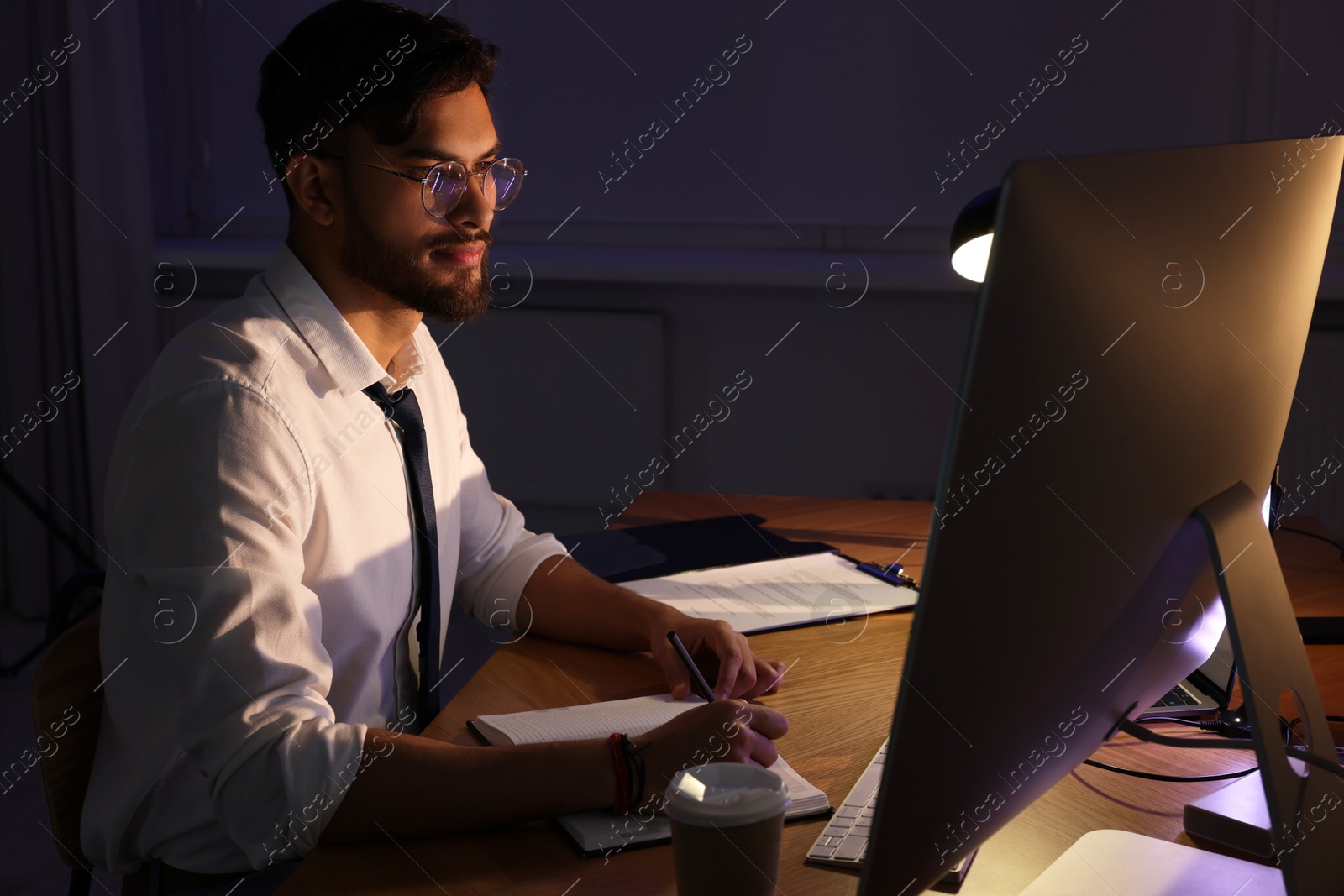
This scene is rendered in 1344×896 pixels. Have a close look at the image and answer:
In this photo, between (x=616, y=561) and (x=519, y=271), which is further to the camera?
(x=519, y=271)

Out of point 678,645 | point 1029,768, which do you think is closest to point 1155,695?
point 1029,768

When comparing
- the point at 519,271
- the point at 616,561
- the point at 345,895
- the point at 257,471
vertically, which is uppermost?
the point at 519,271

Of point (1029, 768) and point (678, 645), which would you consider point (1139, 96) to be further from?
point (1029, 768)

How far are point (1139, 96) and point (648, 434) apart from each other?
4.63ft

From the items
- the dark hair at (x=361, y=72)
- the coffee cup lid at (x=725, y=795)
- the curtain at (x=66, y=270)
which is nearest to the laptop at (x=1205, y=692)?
the coffee cup lid at (x=725, y=795)

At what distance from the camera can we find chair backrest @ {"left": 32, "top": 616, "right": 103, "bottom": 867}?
106cm

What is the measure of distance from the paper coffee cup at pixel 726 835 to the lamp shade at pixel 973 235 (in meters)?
0.55

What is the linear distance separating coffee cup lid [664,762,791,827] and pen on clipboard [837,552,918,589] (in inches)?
27.5

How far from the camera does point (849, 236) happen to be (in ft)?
9.64

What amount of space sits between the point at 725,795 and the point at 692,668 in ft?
1.24

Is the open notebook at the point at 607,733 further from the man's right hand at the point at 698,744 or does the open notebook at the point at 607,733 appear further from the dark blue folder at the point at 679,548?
the dark blue folder at the point at 679,548

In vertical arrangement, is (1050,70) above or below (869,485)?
above

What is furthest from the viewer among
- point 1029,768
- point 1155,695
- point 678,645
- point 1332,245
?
point 1332,245

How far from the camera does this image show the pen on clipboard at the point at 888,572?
1.44 m
